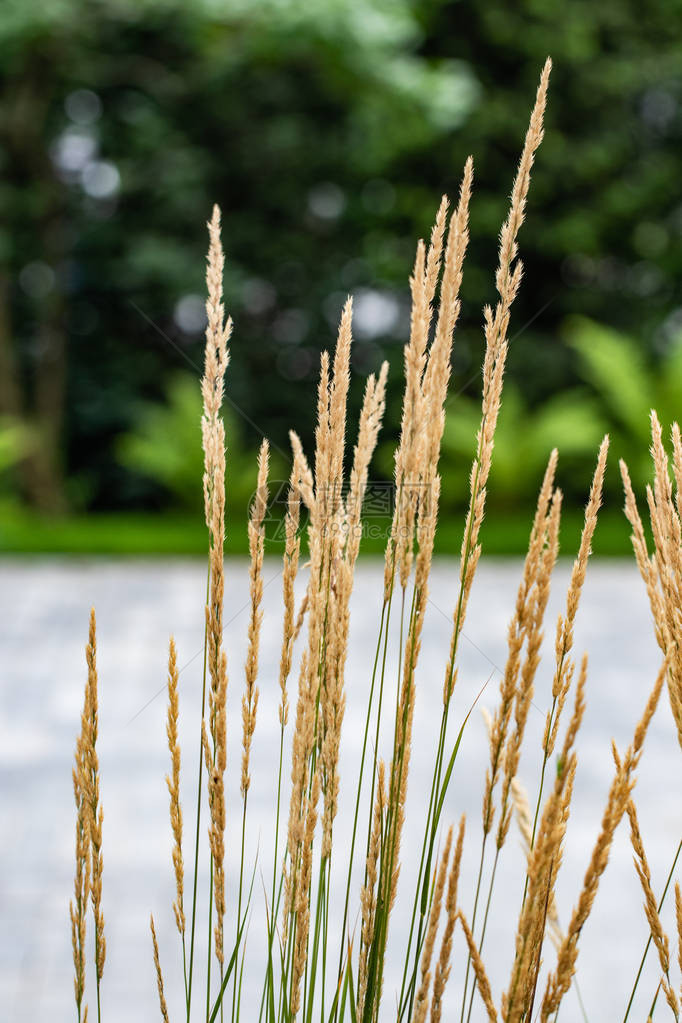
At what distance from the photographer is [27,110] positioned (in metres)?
10.6

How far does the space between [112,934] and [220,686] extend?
2.03 m

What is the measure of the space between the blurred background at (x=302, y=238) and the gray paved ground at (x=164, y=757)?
13.1 feet

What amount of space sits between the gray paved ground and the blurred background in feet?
13.1

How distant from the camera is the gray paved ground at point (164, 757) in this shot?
267 cm

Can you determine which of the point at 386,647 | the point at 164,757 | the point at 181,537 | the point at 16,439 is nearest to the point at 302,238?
the point at 16,439

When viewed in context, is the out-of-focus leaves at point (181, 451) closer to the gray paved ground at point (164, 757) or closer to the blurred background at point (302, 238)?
the blurred background at point (302, 238)

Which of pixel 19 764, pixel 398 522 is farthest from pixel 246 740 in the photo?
pixel 19 764

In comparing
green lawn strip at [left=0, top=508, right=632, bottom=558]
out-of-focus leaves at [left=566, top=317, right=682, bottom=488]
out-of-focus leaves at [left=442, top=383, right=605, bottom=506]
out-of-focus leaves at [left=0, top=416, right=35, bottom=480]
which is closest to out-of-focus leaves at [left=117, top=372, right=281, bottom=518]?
green lawn strip at [left=0, top=508, right=632, bottom=558]

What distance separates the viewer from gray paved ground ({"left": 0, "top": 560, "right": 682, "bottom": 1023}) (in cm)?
267

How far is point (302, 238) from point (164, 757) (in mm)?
9378

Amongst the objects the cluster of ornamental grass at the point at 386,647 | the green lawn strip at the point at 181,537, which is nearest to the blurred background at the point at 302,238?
the green lawn strip at the point at 181,537

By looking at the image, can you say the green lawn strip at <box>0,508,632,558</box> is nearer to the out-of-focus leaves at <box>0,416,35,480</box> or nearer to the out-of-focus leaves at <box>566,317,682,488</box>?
the out-of-focus leaves at <box>0,416,35,480</box>

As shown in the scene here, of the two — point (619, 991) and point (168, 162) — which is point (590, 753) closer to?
point (619, 991)

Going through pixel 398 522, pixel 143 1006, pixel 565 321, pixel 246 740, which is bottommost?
pixel 143 1006
